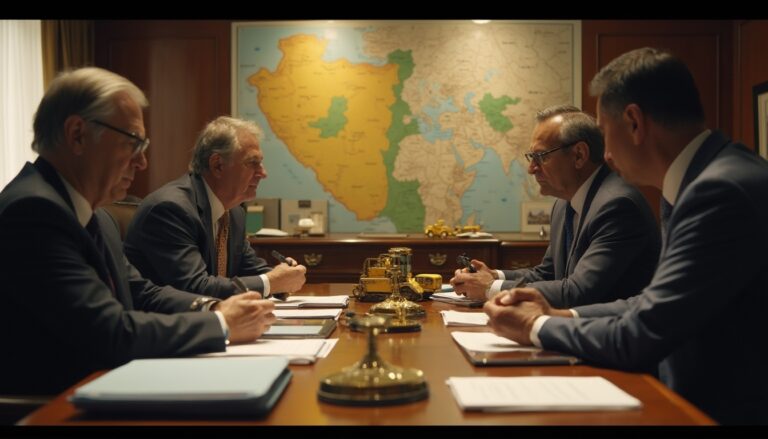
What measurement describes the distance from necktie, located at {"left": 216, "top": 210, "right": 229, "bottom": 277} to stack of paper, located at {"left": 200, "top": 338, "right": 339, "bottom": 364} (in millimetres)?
1558

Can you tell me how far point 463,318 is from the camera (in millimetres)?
2330

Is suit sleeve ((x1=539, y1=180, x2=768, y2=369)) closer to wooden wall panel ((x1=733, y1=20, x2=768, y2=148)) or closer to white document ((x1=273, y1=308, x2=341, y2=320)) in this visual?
white document ((x1=273, y1=308, x2=341, y2=320))

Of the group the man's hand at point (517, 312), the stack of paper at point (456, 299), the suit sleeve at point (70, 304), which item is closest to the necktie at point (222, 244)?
the stack of paper at point (456, 299)

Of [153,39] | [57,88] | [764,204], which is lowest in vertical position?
[764,204]

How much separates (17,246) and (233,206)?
187 cm

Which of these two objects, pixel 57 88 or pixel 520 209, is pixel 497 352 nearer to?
pixel 57 88

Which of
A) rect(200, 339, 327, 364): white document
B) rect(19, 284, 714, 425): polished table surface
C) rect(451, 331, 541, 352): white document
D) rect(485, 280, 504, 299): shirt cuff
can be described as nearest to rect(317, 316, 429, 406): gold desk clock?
rect(19, 284, 714, 425): polished table surface

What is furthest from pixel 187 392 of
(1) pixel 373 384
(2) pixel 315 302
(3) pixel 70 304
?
(2) pixel 315 302

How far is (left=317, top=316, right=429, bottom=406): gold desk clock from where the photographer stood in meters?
1.28

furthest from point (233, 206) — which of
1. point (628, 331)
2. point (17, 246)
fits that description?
A: point (628, 331)

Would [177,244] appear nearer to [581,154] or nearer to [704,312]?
[581,154]

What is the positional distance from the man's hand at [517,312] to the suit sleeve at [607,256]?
0.68m

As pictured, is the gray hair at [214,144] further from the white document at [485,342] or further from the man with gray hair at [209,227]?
the white document at [485,342]
